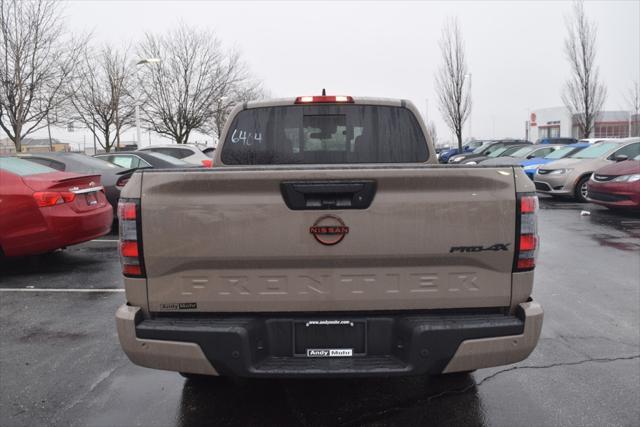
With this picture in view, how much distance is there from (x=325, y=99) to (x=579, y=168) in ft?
40.0

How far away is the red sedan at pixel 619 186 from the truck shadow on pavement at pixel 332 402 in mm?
8914

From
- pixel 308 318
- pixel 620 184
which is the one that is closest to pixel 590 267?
pixel 620 184

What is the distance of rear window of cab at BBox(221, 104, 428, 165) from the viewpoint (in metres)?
3.75

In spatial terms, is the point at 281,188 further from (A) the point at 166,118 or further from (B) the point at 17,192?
(A) the point at 166,118

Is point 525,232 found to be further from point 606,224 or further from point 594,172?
point 594,172

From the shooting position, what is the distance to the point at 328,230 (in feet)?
7.98

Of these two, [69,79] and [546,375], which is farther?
[69,79]

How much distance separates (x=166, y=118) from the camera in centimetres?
3197

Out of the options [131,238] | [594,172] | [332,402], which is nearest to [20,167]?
[131,238]

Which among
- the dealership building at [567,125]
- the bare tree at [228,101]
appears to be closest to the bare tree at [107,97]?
the bare tree at [228,101]

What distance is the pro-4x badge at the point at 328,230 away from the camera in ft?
7.97

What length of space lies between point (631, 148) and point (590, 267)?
8.29m

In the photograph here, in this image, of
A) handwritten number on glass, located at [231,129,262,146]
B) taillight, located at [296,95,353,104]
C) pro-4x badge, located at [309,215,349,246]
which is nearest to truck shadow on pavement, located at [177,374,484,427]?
pro-4x badge, located at [309,215,349,246]

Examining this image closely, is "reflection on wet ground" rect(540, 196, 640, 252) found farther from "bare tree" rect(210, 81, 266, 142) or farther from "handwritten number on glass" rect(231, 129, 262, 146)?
"bare tree" rect(210, 81, 266, 142)
